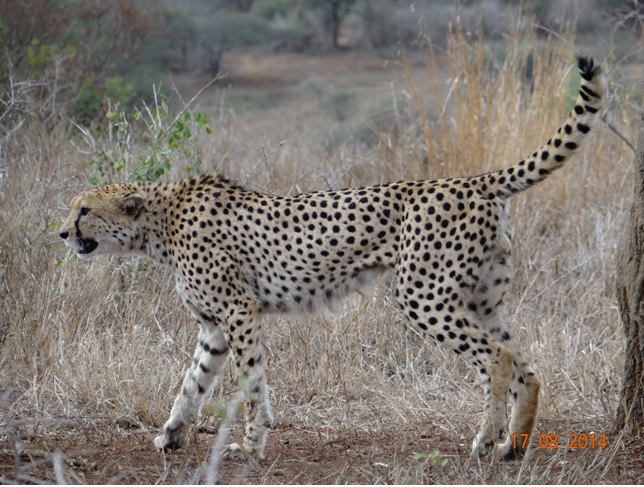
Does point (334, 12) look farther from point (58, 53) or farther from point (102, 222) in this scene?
point (102, 222)

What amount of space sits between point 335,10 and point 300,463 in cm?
1763

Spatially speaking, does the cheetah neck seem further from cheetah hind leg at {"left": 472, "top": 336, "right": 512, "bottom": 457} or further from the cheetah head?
cheetah hind leg at {"left": 472, "top": 336, "right": 512, "bottom": 457}

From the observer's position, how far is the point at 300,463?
408cm

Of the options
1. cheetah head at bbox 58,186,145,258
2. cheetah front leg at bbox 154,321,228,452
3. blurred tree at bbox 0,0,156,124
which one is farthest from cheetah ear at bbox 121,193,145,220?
blurred tree at bbox 0,0,156,124

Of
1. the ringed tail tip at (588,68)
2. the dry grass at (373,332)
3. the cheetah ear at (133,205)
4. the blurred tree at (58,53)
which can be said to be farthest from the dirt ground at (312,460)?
the blurred tree at (58,53)

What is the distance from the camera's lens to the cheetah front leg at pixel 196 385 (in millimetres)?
4312

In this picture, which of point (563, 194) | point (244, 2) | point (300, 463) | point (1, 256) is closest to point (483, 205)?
point (300, 463)

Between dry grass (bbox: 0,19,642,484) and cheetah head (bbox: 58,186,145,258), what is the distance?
60 cm

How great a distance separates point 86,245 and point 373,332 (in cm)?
165

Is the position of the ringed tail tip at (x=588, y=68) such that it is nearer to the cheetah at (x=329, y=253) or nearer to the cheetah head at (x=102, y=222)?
the cheetah at (x=329, y=253)

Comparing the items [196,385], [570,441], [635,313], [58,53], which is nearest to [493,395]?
[570,441]

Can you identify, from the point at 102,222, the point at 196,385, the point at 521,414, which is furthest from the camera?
the point at 102,222

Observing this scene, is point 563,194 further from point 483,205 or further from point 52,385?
point 52,385

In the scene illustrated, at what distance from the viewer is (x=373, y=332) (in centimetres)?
550
